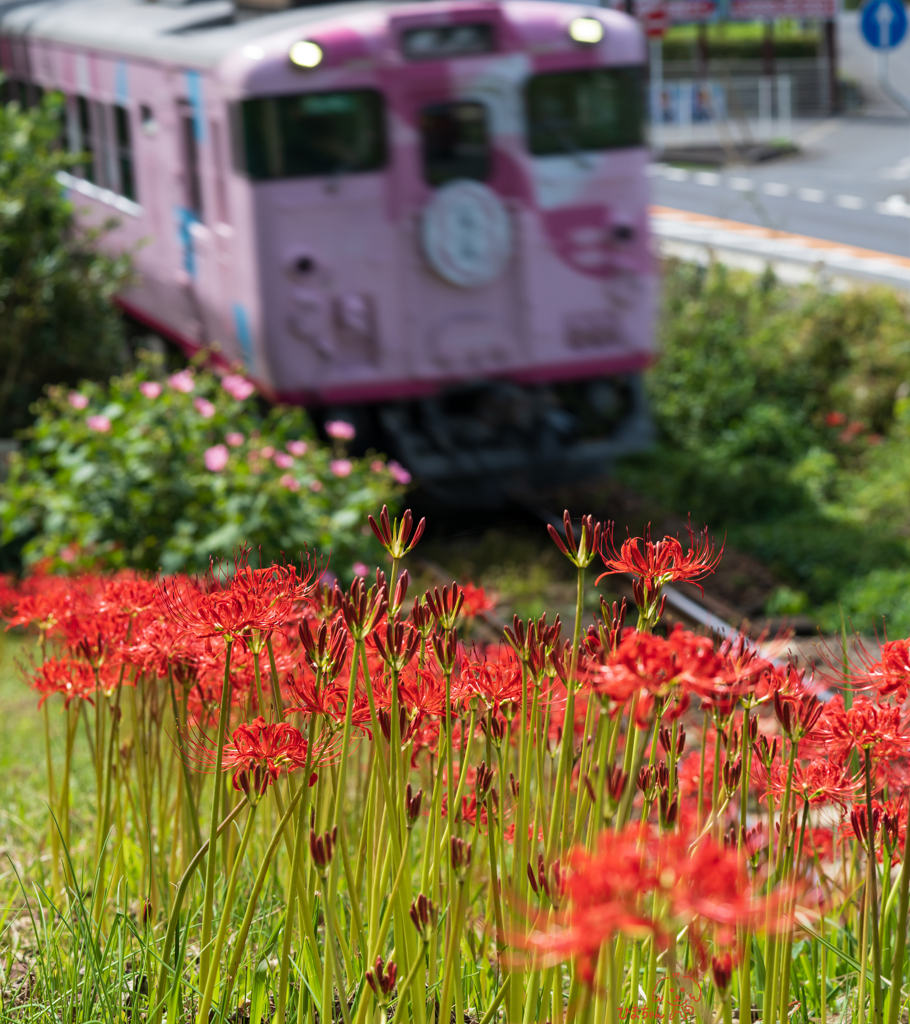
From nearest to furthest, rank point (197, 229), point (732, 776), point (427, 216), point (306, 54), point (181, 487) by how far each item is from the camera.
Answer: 1. point (732, 776)
2. point (181, 487)
3. point (306, 54)
4. point (427, 216)
5. point (197, 229)

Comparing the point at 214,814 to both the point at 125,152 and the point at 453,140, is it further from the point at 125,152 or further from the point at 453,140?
the point at 125,152

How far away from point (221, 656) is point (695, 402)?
340 inches

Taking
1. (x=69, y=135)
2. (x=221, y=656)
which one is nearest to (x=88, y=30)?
(x=69, y=135)

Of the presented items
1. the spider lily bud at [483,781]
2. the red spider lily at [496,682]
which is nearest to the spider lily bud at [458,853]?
the spider lily bud at [483,781]

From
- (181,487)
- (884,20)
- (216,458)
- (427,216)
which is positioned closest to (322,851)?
(216,458)

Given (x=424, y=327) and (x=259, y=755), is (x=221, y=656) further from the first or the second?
(x=424, y=327)

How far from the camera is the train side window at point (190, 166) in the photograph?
8320mm

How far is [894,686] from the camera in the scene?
135 centimetres

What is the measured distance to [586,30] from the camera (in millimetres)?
7918

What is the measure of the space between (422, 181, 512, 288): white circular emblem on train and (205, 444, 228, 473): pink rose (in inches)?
92.8

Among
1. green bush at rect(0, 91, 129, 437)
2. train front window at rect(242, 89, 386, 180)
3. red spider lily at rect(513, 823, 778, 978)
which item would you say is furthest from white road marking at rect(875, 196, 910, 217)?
red spider lily at rect(513, 823, 778, 978)

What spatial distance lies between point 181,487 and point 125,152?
14.5 feet

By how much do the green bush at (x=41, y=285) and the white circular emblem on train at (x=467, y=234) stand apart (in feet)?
8.45

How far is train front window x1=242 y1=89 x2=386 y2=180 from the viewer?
7.46m
